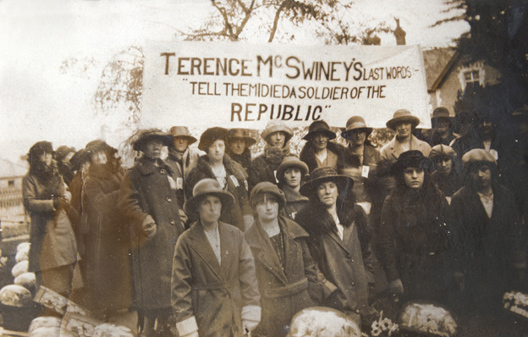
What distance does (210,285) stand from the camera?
4.27 meters

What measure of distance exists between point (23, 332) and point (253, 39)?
3804mm

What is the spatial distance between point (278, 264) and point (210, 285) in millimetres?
707

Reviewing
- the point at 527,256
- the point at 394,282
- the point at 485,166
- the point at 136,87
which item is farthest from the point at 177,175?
the point at 527,256

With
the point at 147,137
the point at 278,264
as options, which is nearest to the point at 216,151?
the point at 147,137

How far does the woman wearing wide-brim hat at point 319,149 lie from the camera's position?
15.1ft

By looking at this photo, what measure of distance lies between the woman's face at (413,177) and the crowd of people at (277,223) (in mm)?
11

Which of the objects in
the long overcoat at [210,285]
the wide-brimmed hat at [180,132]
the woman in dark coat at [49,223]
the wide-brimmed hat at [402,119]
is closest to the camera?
the long overcoat at [210,285]

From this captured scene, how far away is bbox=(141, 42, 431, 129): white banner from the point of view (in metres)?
4.52

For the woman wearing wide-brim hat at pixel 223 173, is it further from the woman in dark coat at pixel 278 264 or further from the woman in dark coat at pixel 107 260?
the woman in dark coat at pixel 107 260

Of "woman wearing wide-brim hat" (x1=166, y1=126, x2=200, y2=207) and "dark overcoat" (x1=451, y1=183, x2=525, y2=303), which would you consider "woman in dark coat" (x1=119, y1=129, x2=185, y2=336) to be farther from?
"dark overcoat" (x1=451, y1=183, x2=525, y2=303)

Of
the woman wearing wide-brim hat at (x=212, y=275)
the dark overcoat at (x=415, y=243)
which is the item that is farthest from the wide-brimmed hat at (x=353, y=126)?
the woman wearing wide-brim hat at (x=212, y=275)

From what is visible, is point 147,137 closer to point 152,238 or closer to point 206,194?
point 206,194

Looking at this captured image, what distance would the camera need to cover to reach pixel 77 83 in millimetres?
4477

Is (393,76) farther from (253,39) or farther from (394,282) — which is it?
(394,282)
